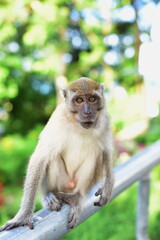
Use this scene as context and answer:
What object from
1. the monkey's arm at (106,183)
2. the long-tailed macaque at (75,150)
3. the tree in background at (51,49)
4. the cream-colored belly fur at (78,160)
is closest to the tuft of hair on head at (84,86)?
the long-tailed macaque at (75,150)

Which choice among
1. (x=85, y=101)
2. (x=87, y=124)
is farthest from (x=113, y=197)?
(x=85, y=101)

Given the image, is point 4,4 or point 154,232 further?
point 4,4

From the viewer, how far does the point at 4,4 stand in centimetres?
893

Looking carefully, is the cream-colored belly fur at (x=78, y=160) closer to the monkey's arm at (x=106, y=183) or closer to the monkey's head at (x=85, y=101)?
the monkey's arm at (x=106, y=183)

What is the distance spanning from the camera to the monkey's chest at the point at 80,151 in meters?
2.26

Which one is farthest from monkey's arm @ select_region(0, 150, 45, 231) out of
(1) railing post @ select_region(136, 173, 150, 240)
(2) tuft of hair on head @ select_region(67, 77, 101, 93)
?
(1) railing post @ select_region(136, 173, 150, 240)

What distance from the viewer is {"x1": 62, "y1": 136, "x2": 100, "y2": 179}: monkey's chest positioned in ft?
7.43

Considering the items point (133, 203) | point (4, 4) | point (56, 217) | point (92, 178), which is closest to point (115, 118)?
point (4, 4)

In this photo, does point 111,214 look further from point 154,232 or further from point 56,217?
point 56,217

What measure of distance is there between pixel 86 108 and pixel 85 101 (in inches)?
3.0

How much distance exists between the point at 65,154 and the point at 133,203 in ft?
8.00

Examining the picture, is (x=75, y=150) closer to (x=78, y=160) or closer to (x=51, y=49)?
(x=78, y=160)

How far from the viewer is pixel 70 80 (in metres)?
11.8

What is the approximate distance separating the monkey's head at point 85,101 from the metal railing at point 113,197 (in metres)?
0.35
